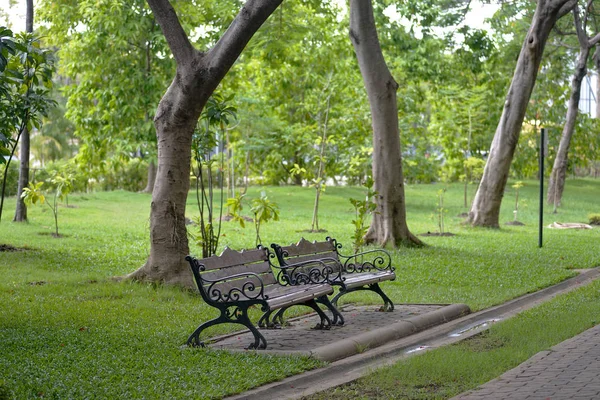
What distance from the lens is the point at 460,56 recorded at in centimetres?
2650

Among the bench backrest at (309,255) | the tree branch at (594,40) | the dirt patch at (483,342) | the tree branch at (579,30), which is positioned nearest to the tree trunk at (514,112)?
the tree branch at (579,30)

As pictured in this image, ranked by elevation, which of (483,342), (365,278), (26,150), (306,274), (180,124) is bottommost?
(483,342)

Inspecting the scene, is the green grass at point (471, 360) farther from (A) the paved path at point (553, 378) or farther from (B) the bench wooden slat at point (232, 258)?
(B) the bench wooden slat at point (232, 258)

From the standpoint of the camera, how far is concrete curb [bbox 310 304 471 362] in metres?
7.96

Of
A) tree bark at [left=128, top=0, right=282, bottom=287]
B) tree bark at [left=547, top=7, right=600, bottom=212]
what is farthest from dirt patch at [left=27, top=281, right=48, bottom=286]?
tree bark at [left=547, top=7, right=600, bottom=212]

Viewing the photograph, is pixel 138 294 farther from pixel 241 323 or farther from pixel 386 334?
pixel 386 334

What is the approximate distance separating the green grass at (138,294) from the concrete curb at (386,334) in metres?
0.48

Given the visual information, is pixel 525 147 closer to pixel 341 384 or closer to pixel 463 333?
pixel 463 333

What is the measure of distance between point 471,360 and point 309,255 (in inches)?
133

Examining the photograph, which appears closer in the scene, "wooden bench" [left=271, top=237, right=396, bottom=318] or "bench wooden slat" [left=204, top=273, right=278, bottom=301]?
"bench wooden slat" [left=204, top=273, right=278, bottom=301]

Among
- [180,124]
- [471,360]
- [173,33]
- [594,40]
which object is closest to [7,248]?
[180,124]

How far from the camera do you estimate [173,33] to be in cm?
1198

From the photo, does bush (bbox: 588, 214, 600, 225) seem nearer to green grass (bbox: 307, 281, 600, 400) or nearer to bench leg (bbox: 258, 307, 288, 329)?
green grass (bbox: 307, 281, 600, 400)

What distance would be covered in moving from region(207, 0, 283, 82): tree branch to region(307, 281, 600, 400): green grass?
16.6 feet
